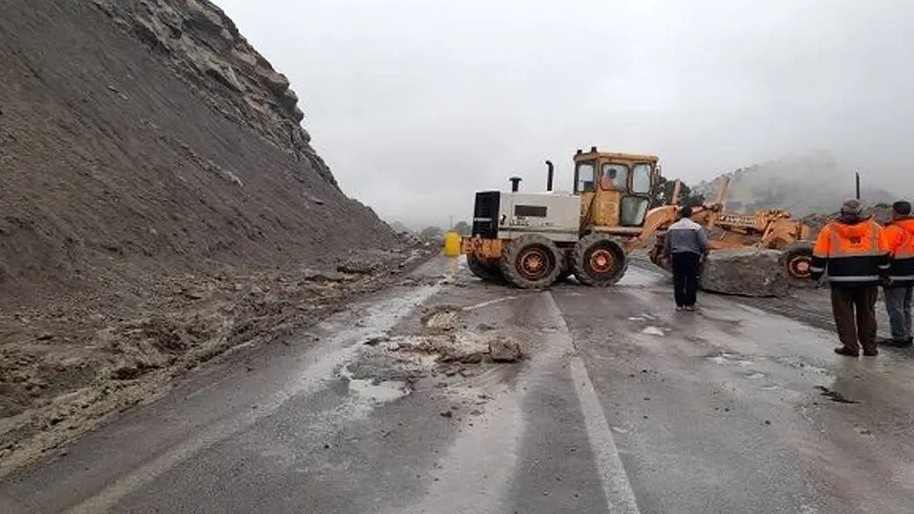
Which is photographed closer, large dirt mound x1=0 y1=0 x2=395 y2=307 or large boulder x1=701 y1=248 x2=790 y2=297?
large dirt mound x1=0 y1=0 x2=395 y2=307

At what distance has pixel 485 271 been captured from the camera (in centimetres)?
1766

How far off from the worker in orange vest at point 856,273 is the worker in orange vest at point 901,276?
2.33 feet

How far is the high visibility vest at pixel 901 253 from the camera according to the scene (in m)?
8.91

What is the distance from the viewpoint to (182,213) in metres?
14.1

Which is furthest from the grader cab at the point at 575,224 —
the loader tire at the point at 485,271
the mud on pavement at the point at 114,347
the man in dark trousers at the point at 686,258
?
the mud on pavement at the point at 114,347

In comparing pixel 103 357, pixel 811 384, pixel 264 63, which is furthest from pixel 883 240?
pixel 264 63

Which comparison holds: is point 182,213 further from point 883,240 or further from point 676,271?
point 883,240

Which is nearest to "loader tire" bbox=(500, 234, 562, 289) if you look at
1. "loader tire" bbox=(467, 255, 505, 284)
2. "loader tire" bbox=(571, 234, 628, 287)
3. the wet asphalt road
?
"loader tire" bbox=(571, 234, 628, 287)

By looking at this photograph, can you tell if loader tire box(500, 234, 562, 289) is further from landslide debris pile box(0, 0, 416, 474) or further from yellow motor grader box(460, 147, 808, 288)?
landslide debris pile box(0, 0, 416, 474)

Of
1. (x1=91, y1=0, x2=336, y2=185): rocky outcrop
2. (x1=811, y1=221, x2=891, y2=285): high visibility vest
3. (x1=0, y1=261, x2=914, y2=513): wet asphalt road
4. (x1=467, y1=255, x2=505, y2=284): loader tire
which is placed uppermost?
(x1=91, y1=0, x2=336, y2=185): rocky outcrop

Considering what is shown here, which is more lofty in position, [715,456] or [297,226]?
[297,226]

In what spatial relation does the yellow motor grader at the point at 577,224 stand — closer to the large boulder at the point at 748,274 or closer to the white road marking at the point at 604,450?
the large boulder at the point at 748,274

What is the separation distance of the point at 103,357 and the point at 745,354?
677cm

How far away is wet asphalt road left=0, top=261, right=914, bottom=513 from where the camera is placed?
154 inches
